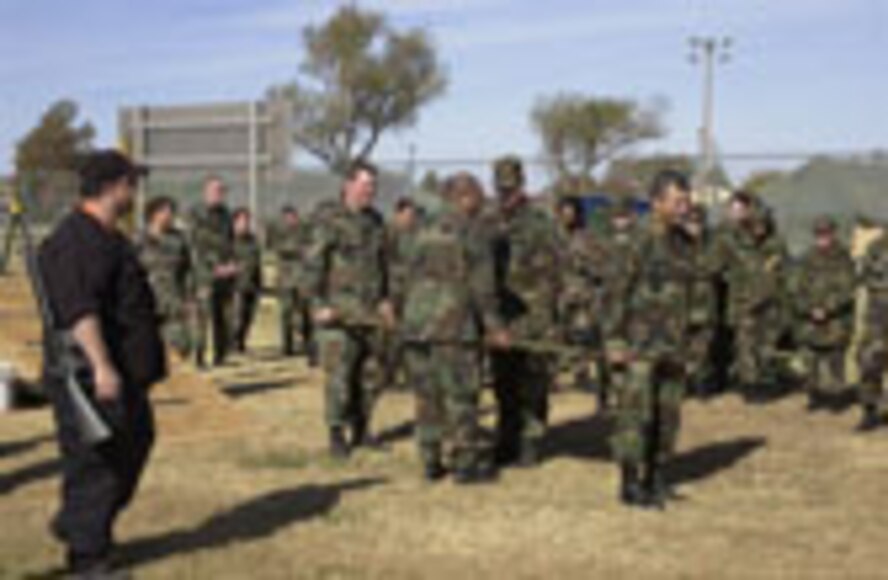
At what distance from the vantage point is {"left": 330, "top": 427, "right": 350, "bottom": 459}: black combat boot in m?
8.80

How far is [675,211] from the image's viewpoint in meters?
7.20

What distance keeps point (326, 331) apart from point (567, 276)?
385cm

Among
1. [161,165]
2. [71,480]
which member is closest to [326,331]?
[71,480]

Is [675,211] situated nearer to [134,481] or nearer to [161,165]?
[134,481]

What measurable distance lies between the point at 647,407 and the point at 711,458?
7.38 ft

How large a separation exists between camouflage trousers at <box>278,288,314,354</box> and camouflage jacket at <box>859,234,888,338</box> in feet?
23.3

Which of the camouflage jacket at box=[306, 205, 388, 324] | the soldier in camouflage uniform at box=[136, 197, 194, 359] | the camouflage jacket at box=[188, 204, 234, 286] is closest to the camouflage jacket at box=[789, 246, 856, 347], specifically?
the camouflage jacket at box=[306, 205, 388, 324]

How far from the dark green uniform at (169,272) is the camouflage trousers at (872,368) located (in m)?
7.18

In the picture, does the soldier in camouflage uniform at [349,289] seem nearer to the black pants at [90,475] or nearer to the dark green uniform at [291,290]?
the black pants at [90,475]

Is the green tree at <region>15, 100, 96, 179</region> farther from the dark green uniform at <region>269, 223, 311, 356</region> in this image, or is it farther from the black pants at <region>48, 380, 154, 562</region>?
the black pants at <region>48, 380, 154, 562</region>

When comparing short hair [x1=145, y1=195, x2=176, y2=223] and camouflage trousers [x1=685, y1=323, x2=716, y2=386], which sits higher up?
short hair [x1=145, y1=195, x2=176, y2=223]

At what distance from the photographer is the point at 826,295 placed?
10930 mm

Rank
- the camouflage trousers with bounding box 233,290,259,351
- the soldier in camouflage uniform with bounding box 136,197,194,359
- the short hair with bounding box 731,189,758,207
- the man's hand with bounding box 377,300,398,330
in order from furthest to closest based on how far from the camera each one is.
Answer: the camouflage trousers with bounding box 233,290,259,351 → the soldier in camouflage uniform with bounding box 136,197,194,359 → the short hair with bounding box 731,189,758,207 → the man's hand with bounding box 377,300,398,330

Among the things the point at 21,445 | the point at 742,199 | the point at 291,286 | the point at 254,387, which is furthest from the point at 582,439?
the point at 291,286
